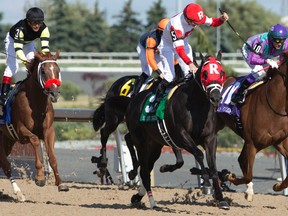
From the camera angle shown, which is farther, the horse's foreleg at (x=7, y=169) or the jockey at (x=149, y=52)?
the jockey at (x=149, y=52)

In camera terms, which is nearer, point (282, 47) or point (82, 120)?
point (282, 47)

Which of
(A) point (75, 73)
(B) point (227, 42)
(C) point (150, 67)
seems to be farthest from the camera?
(B) point (227, 42)

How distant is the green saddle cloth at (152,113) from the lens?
34.1 feet

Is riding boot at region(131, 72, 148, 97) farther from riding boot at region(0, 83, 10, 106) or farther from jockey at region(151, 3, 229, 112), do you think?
riding boot at region(0, 83, 10, 106)

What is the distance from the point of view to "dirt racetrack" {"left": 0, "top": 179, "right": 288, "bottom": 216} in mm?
10227

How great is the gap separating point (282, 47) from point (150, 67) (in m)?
2.39

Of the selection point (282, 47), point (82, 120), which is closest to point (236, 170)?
point (82, 120)

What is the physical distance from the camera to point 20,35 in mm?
11812

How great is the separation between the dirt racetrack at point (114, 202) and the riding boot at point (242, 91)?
1.23m

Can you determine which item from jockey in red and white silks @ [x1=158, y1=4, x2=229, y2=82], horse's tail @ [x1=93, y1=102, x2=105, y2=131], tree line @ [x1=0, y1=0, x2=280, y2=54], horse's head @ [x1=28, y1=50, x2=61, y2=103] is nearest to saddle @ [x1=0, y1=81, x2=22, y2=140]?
horse's head @ [x1=28, y1=50, x2=61, y2=103]

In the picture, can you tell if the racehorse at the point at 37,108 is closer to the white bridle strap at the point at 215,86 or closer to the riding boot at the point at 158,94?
the riding boot at the point at 158,94

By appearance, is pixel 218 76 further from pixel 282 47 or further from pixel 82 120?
pixel 82 120

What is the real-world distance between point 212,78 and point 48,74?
2239mm

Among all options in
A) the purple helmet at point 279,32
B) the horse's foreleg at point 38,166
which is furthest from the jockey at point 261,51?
the horse's foreleg at point 38,166
